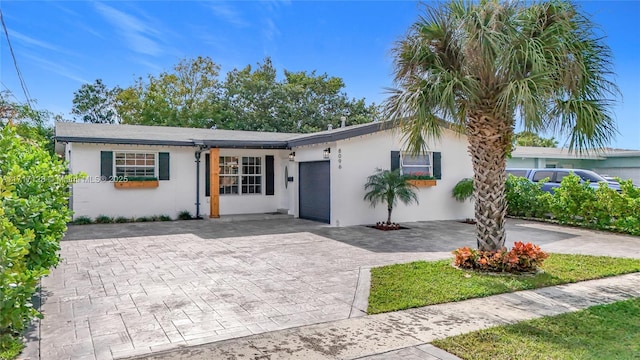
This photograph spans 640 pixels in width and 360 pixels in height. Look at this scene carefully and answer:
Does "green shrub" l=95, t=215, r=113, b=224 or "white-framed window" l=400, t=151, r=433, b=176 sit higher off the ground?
"white-framed window" l=400, t=151, r=433, b=176

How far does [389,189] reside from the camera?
1136 cm

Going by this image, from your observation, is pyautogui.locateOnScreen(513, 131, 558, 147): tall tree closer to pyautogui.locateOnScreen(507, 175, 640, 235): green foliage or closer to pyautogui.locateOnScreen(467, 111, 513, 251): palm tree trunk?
pyautogui.locateOnScreen(467, 111, 513, 251): palm tree trunk

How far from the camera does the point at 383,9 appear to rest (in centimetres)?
1190

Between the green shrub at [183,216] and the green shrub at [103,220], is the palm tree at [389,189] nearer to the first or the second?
the green shrub at [183,216]

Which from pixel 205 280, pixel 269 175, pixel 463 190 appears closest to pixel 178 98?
pixel 269 175

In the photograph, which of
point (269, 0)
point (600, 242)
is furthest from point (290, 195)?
point (600, 242)

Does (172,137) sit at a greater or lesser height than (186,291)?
greater

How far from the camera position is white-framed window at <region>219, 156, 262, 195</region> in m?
14.3

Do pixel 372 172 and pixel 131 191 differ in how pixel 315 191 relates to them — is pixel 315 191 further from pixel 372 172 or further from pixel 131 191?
pixel 131 191

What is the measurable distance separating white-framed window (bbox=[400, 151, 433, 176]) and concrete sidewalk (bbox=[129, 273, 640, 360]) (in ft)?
24.9

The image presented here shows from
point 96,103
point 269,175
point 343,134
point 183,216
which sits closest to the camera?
point 343,134

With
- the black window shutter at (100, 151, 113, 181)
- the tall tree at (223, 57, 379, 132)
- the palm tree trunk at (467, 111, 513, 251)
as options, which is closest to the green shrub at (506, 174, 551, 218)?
the palm tree trunk at (467, 111, 513, 251)

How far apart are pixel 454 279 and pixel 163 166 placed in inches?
407

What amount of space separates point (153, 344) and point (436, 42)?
589 centimetres
